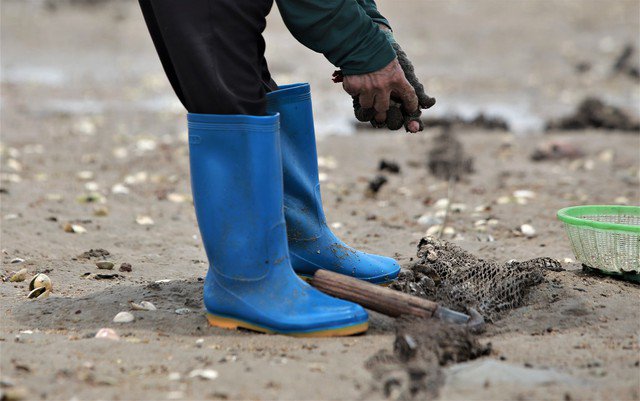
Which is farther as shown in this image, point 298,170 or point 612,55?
point 612,55

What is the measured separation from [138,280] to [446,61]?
10.3 meters

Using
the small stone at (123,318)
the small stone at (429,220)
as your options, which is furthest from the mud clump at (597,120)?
the small stone at (123,318)

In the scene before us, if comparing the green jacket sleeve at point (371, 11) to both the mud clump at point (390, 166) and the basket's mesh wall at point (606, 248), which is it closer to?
the basket's mesh wall at point (606, 248)

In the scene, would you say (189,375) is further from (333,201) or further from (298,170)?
(333,201)

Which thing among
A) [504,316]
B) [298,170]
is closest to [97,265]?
[298,170]

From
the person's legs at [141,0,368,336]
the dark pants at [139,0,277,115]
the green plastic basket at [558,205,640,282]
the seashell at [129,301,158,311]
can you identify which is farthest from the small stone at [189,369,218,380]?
the green plastic basket at [558,205,640,282]

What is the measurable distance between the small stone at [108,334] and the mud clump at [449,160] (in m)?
3.77

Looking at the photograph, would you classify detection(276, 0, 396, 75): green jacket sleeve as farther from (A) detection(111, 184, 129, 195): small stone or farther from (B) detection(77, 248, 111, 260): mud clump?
(A) detection(111, 184, 129, 195): small stone

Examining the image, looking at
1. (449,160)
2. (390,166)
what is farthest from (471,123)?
(390,166)

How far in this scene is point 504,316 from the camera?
120 inches

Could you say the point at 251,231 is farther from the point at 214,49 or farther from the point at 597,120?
the point at 597,120

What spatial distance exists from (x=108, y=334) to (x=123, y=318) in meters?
0.20

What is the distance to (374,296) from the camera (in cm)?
293

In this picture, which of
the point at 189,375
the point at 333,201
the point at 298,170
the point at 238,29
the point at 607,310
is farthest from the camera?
the point at 333,201
